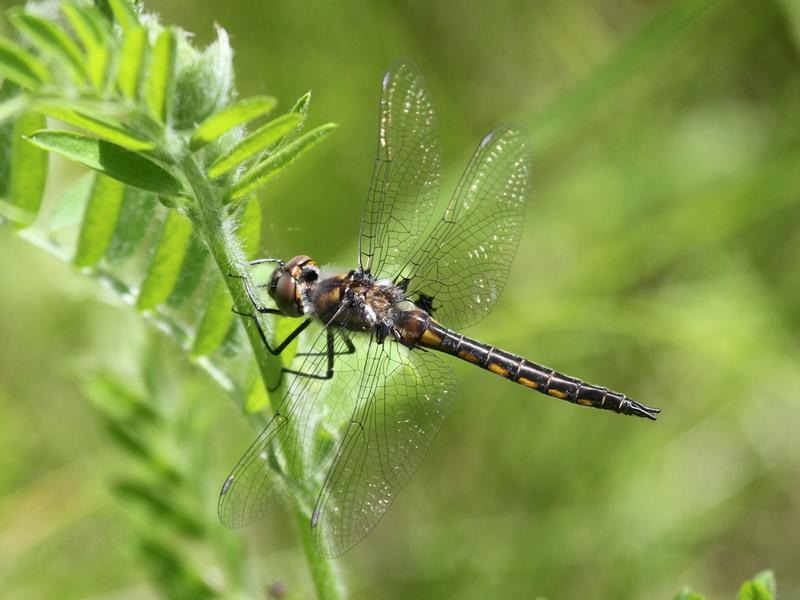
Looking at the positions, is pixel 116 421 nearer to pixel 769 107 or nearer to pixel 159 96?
pixel 159 96

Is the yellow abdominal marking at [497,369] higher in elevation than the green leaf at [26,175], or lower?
higher

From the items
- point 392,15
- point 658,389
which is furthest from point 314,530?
point 392,15

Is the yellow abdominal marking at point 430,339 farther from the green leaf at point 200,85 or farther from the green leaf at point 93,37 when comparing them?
the green leaf at point 93,37

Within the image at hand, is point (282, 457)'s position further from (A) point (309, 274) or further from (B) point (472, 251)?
(B) point (472, 251)

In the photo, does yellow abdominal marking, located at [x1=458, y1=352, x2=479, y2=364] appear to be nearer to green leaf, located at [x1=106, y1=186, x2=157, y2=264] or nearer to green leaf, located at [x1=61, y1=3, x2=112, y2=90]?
green leaf, located at [x1=106, y1=186, x2=157, y2=264]

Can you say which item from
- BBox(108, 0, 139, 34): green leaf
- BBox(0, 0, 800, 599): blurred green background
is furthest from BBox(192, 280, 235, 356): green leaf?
BBox(0, 0, 800, 599): blurred green background

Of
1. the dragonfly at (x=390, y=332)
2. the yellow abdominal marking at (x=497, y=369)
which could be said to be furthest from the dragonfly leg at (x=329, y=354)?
the yellow abdominal marking at (x=497, y=369)
